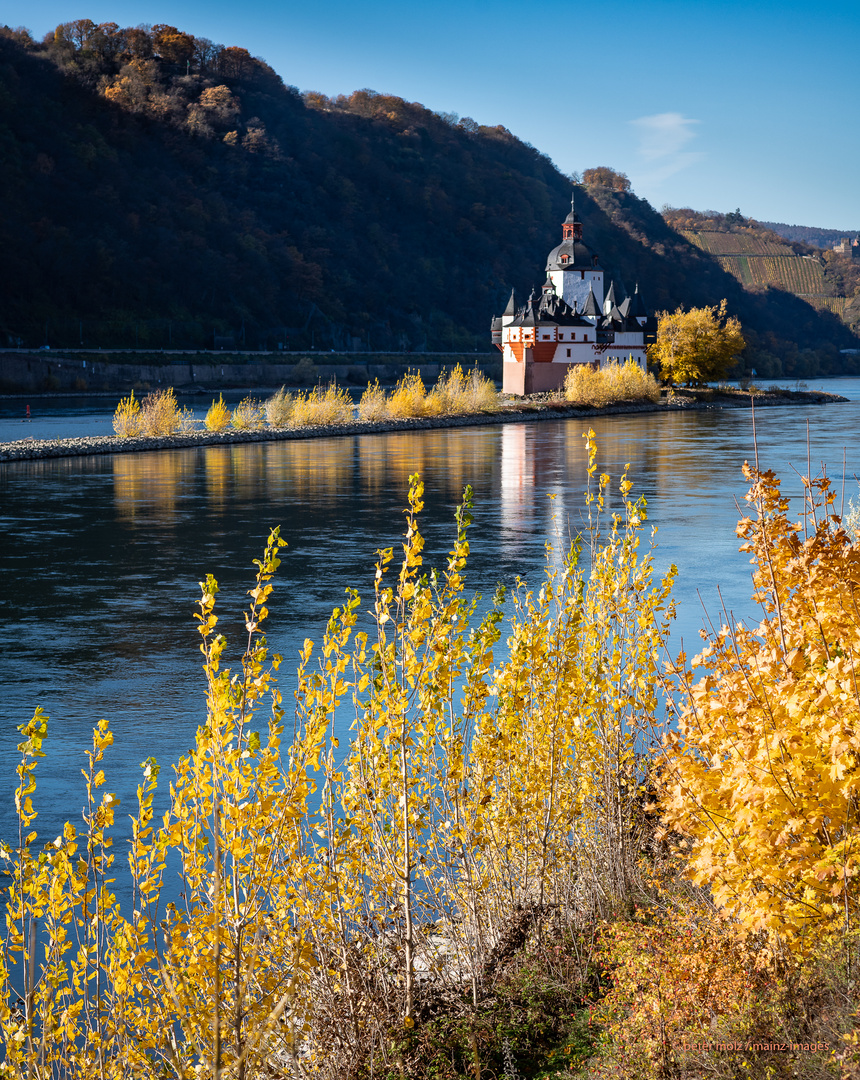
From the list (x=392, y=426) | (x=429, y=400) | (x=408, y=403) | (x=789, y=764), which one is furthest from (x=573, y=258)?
(x=789, y=764)

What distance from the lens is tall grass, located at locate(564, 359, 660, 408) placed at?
61.2 meters

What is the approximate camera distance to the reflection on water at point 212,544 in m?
8.71

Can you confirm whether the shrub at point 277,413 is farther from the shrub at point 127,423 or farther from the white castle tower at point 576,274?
the white castle tower at point 576,274

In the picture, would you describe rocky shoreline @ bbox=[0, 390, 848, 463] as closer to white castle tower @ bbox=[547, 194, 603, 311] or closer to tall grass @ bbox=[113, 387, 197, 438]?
tall grass @ bbox=[113, 387, 197, 438]

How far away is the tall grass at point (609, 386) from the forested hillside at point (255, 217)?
1600 inches

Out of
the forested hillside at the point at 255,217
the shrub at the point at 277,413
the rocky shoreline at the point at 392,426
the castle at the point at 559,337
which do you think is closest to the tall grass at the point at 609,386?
the rocky shoreline at the point at 392,426

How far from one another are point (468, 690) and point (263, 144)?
4932 inches

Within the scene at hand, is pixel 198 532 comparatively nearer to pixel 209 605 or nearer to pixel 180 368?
pixel 209 605

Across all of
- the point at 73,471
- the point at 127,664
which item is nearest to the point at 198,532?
the point at 127,664

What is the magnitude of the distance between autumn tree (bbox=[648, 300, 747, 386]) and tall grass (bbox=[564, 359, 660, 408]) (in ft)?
35.5

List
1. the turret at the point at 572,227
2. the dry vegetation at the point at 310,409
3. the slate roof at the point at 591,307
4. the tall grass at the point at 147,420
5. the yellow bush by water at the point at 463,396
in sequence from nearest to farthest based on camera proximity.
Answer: the tall grass at the point at 147,420, the dry vegetation at the point at 310,409, the yellow bush by water at the point at 463,396, the slate roof at the point at 591,307, the turret at the point at 572,227

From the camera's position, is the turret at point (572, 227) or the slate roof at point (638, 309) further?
the turret at point (572, 227)

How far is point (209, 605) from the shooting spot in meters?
3.39

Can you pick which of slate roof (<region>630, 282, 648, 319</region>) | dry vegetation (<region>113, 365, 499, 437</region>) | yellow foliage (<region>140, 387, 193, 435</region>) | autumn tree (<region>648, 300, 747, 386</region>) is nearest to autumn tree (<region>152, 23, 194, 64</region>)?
slate roof (<region>630, 282, 648, 319</region>)
